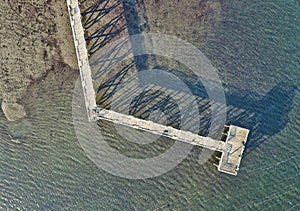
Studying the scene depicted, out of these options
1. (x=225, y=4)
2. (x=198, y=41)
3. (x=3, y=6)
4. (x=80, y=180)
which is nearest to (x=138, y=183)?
(x=80, y=180)

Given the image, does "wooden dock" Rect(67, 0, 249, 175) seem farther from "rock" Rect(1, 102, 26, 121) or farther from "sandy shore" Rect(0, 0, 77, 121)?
"rock" Rect(1, 102, 26, 121)

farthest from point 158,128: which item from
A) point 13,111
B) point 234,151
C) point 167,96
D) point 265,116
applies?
point 13,111

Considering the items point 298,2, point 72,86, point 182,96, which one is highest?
point 298,2

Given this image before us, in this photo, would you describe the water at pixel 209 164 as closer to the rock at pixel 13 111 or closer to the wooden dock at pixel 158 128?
the rock at pixel 13 111

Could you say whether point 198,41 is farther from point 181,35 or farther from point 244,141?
point 244,141

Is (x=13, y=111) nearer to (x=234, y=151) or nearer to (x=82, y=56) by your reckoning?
(x=82, y=56)

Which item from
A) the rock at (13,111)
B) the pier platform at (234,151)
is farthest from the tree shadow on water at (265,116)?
the rock at (13,111)
